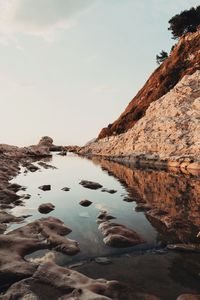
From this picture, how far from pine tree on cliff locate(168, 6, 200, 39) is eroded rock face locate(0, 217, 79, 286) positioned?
299 feet

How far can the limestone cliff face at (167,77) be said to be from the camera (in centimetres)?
7400

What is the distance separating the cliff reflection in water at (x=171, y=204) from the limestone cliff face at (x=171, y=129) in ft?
42.3

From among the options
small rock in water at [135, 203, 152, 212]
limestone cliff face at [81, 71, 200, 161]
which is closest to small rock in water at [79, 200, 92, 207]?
small rock in water at [135, 203, 152, 212]

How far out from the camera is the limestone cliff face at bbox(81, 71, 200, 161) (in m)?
41.9

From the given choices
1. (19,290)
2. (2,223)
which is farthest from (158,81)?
(19,290)

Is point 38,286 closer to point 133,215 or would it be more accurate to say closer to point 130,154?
point 133,215

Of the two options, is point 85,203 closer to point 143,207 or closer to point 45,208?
point 45,208

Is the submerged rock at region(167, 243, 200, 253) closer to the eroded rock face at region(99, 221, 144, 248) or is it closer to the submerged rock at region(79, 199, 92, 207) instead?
the eroded rock face at region(99, 221, 144, 248)

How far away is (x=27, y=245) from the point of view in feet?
32.5

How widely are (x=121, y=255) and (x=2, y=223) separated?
580 centimetres

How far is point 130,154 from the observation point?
5438 cm

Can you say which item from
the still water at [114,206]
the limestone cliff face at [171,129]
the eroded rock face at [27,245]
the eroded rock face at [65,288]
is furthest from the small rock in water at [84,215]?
the limestone cliff face at [171,129]

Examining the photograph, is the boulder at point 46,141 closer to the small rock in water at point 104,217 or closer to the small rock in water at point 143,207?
the small rock in water at point 143,207

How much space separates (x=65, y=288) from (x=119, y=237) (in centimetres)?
422
